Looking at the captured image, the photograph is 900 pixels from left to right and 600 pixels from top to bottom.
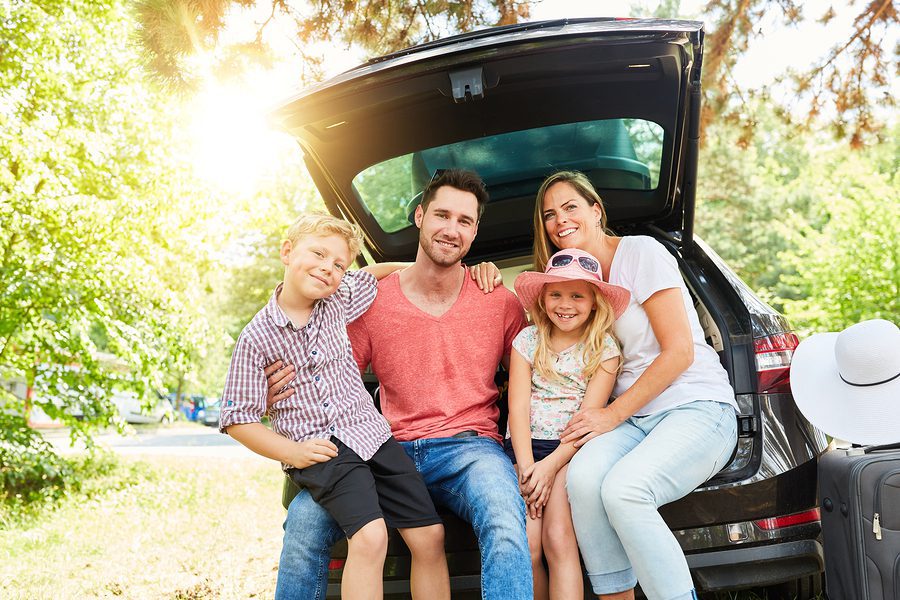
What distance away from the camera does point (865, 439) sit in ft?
7.36

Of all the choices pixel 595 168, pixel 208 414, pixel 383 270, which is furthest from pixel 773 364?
pixel 208 414

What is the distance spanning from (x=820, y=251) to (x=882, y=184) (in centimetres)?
181

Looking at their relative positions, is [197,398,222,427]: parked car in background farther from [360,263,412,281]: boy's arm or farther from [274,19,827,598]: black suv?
[360,263,412,281]: boy's arm

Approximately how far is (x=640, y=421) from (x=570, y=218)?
0.82 metres

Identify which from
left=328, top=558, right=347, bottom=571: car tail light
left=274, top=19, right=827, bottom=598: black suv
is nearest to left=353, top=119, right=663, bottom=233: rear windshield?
left=274, top=19, right=827, bottom=598: black suv

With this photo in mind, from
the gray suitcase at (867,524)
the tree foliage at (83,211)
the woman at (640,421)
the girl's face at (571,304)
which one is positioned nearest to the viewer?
the gray suitcase at (867,524)

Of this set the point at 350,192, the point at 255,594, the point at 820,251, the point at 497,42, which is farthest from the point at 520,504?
the point at 820,251

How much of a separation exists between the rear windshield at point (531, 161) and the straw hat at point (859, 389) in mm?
1210

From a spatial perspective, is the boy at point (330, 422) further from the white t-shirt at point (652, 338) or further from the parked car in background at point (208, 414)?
the parked car in background at point (208, 414)

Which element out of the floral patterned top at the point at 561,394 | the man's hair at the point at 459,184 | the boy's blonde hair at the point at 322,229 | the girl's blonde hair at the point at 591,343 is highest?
the man's hair at the point at 459,184

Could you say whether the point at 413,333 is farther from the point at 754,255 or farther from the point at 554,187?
the point at 754,255

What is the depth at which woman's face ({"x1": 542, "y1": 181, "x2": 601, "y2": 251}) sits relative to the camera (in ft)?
9.21

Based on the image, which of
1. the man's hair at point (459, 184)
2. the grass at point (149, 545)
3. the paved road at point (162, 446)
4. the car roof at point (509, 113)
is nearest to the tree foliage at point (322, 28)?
the car roof at point (509, 113)

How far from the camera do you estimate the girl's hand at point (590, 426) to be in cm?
243
